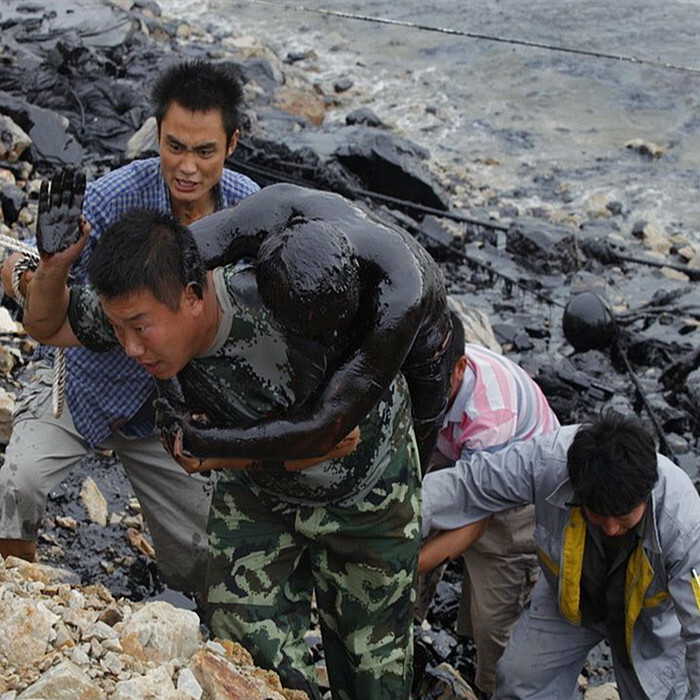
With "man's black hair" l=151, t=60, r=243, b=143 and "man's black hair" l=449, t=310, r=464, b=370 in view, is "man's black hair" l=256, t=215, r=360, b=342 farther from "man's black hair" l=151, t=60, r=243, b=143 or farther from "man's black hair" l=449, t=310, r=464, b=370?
"man's black hair" l=151, t=60, r=243, b=143

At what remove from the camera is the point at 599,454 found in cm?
348

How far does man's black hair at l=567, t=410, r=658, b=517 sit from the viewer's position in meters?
3.43

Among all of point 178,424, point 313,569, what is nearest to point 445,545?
point 313,569

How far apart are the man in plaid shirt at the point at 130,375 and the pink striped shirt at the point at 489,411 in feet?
2.95

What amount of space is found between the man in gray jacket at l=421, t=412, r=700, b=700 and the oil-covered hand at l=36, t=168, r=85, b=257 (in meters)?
1.52

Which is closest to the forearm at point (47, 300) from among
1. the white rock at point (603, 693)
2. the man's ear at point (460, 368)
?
the man's ear at point (460, 368)

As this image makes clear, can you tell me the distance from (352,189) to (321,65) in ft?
20.3

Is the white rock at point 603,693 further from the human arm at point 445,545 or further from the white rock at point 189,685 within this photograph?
the white rock at point 189,685

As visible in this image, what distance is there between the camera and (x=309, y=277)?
261 cm

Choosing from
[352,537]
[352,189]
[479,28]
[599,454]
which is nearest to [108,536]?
[352,537]

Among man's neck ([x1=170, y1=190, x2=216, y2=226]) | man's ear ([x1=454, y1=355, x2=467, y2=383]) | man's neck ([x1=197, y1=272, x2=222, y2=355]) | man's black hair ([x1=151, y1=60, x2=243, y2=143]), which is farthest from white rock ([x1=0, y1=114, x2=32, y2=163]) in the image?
man's neck ([x1=197, y1=272, x2=222, y2=355])

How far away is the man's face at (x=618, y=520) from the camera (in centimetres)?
350

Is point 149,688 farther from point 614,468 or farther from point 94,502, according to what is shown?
point 94,502

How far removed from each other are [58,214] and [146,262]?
1.84 ft
